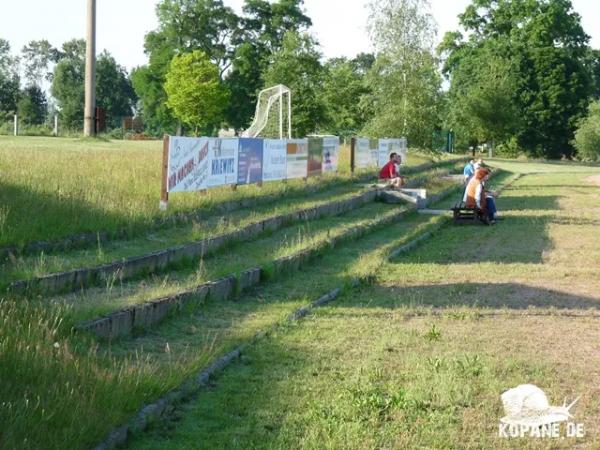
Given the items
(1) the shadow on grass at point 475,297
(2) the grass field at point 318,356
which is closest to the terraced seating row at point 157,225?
(2) the grass field at point 318,356

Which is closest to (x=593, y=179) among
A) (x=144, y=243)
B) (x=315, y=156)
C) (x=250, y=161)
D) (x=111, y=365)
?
(x=315, y=156)

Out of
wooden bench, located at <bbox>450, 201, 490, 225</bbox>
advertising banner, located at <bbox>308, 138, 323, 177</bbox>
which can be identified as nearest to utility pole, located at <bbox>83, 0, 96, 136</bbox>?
advertising banner, located at <bbox>308, 138, 323, 177</bbox>

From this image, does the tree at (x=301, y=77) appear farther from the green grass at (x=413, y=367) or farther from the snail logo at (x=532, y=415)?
the snail logo at (x=532, y=415)

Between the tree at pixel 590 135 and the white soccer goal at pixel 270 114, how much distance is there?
1628 inches

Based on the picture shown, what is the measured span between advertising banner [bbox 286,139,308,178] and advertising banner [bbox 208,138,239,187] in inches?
166

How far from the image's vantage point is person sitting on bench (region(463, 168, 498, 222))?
69.9ft

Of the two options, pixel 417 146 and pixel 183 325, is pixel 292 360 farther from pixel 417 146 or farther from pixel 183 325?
pixel 417 146

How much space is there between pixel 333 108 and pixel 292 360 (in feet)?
195

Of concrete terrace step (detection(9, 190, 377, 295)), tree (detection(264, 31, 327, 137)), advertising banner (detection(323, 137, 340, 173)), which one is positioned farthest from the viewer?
tree (detection(264, 31, 327, 137))

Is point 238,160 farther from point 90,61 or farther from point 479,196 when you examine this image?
point 90,61

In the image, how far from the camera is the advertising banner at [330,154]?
93.2ft

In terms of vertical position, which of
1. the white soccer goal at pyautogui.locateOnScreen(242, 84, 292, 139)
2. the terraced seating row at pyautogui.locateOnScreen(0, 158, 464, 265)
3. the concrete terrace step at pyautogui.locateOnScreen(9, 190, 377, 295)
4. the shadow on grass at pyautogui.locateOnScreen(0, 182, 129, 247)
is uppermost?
the white soccer goal at pyautogui.locateOnScreen(242, 84, 292, 139)

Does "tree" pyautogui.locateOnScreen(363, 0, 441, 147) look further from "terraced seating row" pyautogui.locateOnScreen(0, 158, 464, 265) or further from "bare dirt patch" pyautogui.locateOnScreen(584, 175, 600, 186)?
"terraced seating row" pyautogui.locateOnScreen(0, 158, 464, 265)

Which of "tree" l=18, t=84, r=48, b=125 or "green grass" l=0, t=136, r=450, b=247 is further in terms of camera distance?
"tree" l=18, t=84, r=48, b=125
